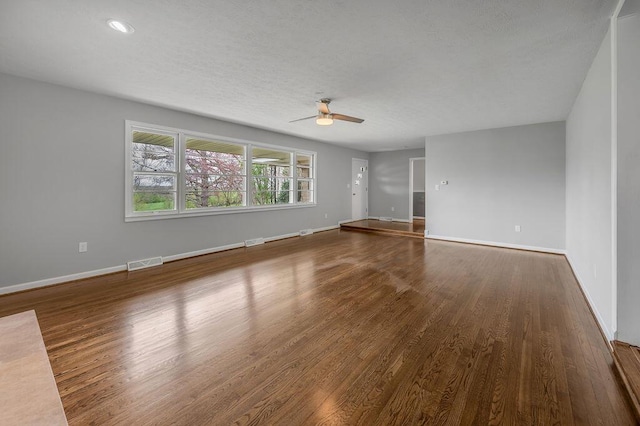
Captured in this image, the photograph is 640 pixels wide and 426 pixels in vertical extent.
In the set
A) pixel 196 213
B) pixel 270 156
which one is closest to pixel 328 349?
pixel 196 213

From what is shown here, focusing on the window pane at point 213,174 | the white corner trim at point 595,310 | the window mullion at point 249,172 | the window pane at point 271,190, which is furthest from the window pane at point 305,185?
the white corner trim at point 595,310

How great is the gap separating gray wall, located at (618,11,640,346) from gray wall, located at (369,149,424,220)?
23.4ft

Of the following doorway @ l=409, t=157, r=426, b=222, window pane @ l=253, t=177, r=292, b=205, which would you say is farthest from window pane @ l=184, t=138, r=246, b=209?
doorway @ l=409, t=157, r=426, b=222

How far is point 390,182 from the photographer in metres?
9.71

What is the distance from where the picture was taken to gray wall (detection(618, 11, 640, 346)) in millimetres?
1980

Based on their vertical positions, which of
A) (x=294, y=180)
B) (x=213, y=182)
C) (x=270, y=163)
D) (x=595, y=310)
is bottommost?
(x=595, y=310)

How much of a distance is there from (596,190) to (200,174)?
5.63 m

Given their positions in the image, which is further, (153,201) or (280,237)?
(280,237)

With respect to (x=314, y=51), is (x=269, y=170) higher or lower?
lower

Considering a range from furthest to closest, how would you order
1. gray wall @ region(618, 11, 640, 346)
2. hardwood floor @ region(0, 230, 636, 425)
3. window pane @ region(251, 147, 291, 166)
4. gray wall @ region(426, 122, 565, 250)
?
window pane @ region(251, 147, 291, 166) → gray wall @ region(426, 122, 565, 250) → gray wall @ region(618, 11, 640, 346) → hardwood floor @ region(0, 230, 636, 425)

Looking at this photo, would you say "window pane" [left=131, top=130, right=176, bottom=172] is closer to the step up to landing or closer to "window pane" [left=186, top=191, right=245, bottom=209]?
"window pane" [left=186, top=191, right=245, bottom=209]

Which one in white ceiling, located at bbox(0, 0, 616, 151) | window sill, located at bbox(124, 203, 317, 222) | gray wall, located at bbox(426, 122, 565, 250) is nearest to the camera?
white ceiling, located at bbox(0, 0, 616, 151)

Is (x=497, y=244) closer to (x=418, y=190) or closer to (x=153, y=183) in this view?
(x=418, y=190)

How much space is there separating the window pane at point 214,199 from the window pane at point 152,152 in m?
0.62
